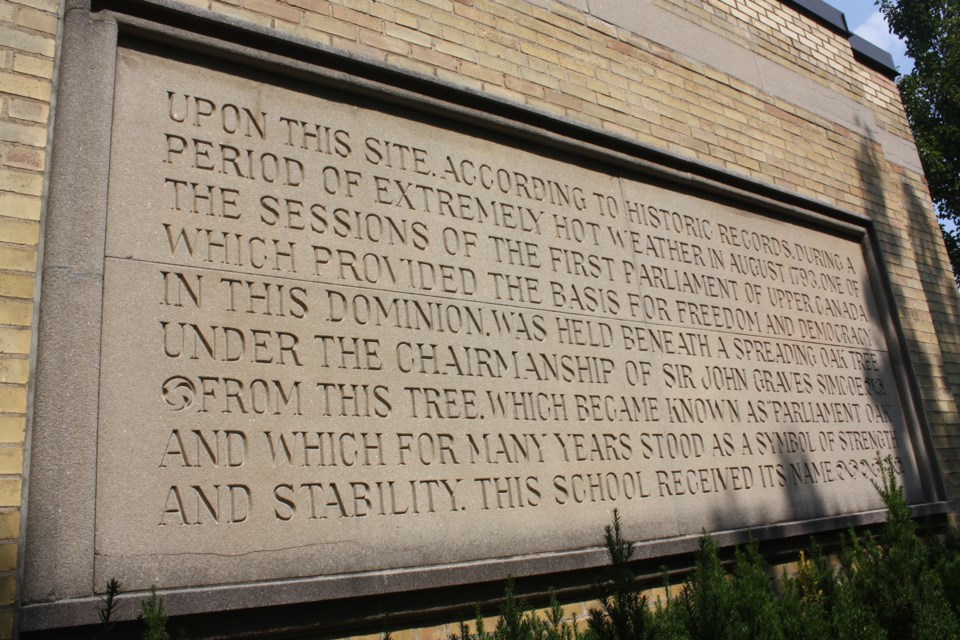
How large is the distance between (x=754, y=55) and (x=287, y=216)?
518 cm

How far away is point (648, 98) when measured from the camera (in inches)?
244

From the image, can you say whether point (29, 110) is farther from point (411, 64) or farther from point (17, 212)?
point (411, 64)

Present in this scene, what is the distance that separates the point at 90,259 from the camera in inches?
132

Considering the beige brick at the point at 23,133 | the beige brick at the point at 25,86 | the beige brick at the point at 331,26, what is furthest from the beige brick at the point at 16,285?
the beige brick at the point at 331,26

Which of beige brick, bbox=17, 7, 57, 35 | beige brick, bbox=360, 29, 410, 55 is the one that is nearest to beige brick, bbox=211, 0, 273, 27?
beige brick, bbox=360, 29, 410, 55

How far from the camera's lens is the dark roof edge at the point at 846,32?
8312 mm

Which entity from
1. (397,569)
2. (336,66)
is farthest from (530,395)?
(336,66)

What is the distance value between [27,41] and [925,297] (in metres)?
7.58

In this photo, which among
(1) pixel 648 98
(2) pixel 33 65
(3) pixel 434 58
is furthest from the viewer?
(1) pixel 648 98

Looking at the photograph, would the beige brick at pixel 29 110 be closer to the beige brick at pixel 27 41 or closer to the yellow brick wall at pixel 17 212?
the yellow brick wall at pixel 17 212

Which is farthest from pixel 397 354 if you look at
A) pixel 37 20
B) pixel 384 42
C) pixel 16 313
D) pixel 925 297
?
pixel 925 297

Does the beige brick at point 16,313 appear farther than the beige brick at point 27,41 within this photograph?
No

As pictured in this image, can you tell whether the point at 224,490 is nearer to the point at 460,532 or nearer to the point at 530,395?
the point at 460,532

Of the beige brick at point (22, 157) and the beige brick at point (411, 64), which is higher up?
the beige brick at point (411, 64)
